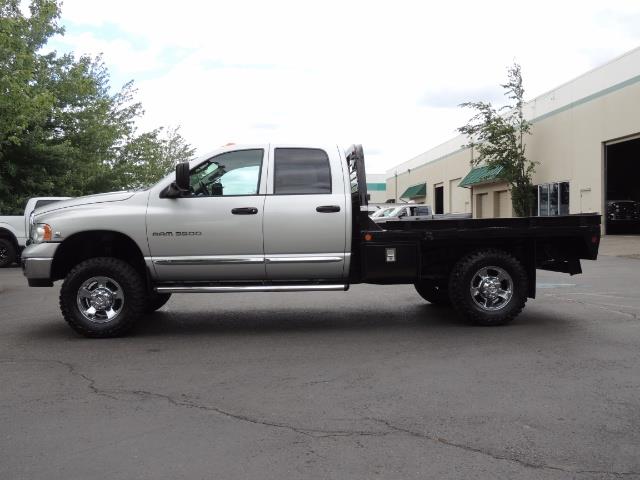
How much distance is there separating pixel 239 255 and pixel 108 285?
150 centimetres

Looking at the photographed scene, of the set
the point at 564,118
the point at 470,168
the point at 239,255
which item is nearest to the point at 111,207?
the point at 239,255

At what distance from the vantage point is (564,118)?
29312 millimetres

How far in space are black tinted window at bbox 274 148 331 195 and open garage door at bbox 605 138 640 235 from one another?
71.7ft

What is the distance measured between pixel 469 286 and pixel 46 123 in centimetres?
2302

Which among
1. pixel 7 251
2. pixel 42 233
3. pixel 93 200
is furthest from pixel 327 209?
pixel 7 251

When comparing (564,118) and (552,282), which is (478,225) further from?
(564,118)

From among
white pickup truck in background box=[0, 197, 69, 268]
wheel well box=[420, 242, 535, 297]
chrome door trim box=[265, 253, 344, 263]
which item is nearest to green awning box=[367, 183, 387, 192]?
white pickup truck in background box=[0, 197, 69, 268]

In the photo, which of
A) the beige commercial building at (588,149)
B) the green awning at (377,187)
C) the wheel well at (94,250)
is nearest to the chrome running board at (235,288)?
the wheel well at (94,250)

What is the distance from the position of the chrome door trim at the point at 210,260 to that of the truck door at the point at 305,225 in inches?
7.8

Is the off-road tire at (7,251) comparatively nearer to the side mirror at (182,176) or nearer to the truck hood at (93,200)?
the truck hood at (93,200)

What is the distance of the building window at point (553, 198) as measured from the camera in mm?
29652

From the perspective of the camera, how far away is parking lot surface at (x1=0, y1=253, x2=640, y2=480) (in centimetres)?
371

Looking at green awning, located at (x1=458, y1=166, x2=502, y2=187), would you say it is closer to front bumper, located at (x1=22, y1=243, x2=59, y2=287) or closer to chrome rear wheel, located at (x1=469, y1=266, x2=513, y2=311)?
chrome rear wheel, located at (x1=469, y1=266, x2=513, y2=311)

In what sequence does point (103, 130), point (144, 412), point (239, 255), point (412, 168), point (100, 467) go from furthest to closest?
point (412, 168)
point (103, 130)
point (239, 255)
point (144, 412)
point (100, 467)
